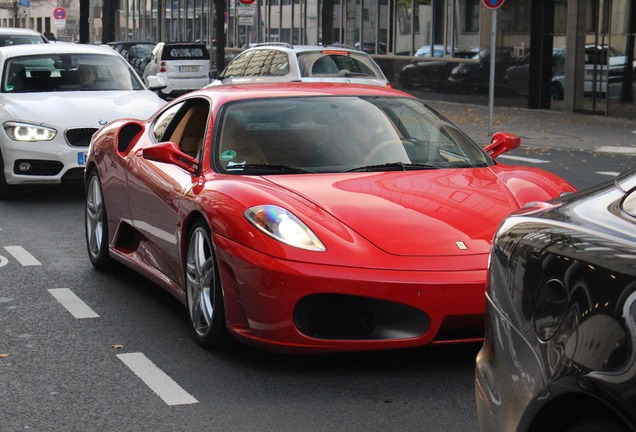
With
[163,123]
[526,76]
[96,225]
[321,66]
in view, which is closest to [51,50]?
[96,225]

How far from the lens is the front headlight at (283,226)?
5.82 m

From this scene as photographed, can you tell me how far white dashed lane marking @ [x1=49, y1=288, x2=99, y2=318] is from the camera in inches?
292

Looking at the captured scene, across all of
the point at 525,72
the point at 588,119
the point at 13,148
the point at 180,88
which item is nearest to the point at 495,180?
the point at 13,148

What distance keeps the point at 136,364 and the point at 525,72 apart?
2586cm

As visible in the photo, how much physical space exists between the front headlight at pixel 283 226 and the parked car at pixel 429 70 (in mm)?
28952

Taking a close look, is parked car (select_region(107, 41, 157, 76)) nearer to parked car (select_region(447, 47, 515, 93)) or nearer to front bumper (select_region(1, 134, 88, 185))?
parked car (select_region(447, 47, 515, 93))

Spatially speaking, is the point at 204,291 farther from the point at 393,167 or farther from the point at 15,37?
the point at 15,37

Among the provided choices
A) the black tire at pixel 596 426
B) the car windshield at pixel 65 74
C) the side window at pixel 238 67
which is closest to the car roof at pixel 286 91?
the black tire at pixel 596 426

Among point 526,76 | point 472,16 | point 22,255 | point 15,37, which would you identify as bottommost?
point 22,255

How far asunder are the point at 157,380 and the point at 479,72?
93.7 ft

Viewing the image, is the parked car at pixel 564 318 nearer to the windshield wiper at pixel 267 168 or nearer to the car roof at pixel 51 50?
the windshield wiper at pixel 267 168

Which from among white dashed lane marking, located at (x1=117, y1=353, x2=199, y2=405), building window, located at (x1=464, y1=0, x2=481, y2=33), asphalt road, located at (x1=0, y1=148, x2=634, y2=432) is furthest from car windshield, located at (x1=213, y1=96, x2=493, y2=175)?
building window, located at (x1=464, y1=0, x2=481, y2=33)

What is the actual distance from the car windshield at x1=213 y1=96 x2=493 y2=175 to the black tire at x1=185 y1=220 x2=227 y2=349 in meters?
0.52

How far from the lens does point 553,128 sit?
24797 millimetres
